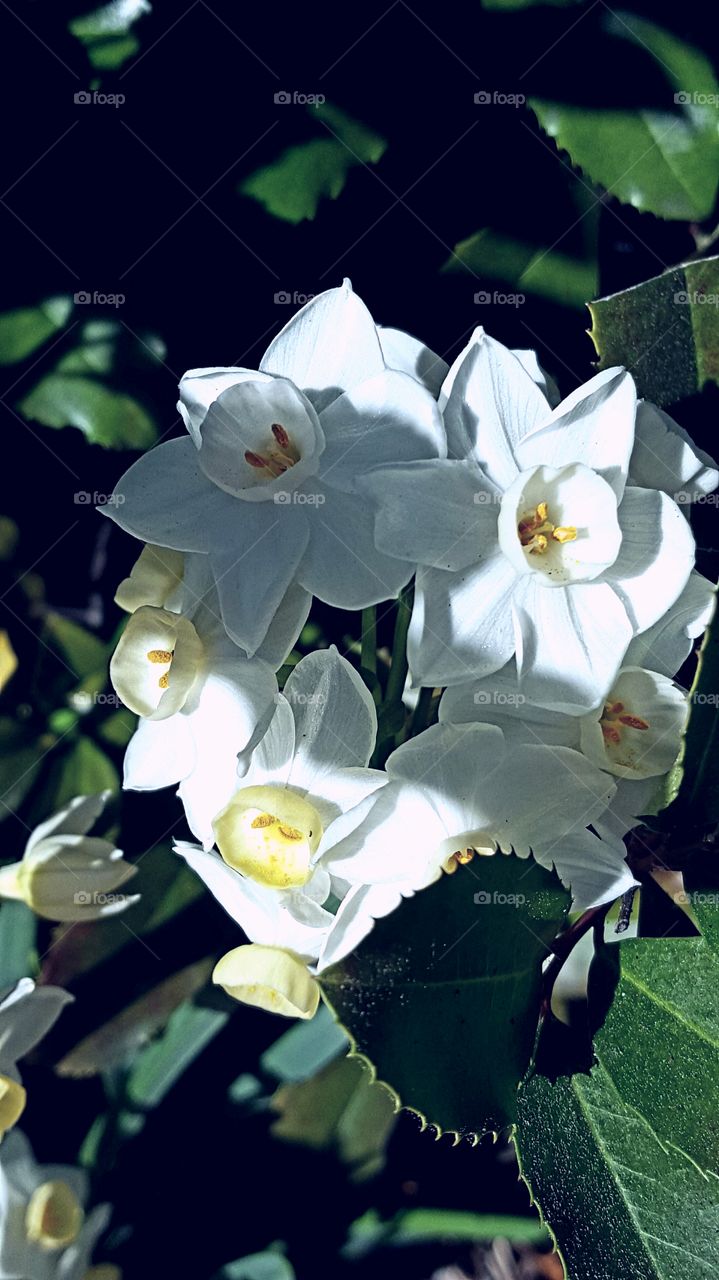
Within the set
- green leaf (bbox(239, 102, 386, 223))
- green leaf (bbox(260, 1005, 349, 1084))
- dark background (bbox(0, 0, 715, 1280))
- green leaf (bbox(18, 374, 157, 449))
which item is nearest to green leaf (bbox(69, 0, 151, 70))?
dark background (bbox(0, 0, 715, 1280))

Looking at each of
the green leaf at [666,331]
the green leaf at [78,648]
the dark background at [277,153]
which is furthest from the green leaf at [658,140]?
the green leaf at [78,648]

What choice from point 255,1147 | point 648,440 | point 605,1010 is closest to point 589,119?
point 648,440

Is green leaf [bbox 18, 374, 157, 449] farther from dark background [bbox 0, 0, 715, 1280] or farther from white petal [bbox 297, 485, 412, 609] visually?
white petal [bbox 297, 485, 412, 609]

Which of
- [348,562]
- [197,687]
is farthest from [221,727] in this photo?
[348,562]

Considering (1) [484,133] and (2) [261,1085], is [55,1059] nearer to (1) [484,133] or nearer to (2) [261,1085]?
(2) [261,1085]

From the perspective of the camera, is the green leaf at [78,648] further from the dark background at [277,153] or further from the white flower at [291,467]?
Result: the white flower at [291,467]

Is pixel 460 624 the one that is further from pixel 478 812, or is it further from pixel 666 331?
pixel 666 331

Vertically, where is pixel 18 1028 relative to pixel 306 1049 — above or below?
above
